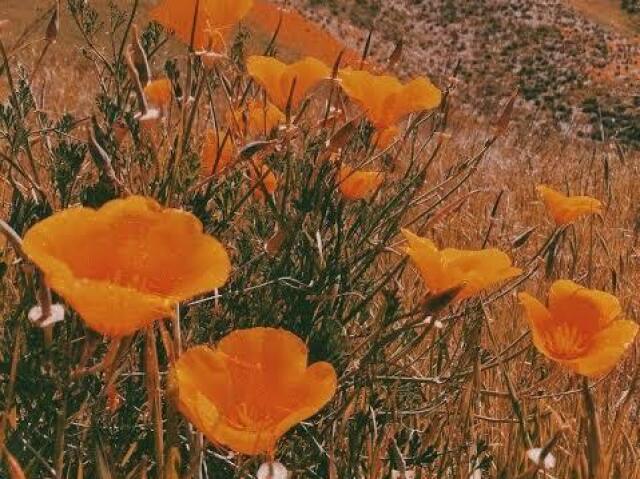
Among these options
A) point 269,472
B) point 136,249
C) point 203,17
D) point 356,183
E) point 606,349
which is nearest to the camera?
point 269,472

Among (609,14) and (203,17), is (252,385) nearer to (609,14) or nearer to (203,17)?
(203,17)

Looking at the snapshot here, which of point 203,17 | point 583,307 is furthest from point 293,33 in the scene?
point 583,307

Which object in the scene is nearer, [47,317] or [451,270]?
[47,317]

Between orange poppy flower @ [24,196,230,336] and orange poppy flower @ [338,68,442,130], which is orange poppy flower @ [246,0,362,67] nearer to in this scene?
orange poppy flower @ [338,68,442,130]

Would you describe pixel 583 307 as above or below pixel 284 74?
below

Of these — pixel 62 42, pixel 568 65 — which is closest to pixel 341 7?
pixel 568 65

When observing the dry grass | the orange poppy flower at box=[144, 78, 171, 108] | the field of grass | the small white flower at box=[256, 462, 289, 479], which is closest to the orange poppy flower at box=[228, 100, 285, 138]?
the field of grass
